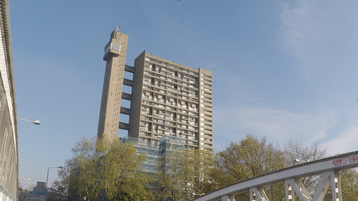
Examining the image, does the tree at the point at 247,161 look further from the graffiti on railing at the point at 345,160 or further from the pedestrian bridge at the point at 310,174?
the graffiti on railing at the point at 345,160

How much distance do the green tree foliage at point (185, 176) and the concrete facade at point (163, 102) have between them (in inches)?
1756

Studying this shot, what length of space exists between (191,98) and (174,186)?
74056 mm

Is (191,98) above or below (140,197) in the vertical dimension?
above

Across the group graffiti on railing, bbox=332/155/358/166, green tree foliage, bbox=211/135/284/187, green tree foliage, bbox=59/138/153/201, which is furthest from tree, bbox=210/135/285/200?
graffiti on railing, bbox=332/155/358/166

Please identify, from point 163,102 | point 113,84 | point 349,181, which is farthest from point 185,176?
point 163,102

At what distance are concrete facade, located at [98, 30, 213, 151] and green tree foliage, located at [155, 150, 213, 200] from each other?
44601 mm

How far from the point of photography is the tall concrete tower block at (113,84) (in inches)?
3933

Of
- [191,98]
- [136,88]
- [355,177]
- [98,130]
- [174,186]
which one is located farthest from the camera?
[191,98]

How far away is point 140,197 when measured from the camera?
54500mm

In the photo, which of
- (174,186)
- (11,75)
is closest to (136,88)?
(174,186)

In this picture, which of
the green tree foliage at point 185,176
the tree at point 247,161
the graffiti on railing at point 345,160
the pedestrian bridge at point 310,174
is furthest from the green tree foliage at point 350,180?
the graffiti on railing at point 345,160

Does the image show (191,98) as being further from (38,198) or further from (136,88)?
(38,198)

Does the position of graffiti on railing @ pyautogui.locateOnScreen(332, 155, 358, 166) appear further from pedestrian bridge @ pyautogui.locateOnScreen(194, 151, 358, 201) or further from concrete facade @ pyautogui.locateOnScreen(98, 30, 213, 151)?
concrete facade @ pyautogui.locateOnScreen(98, 30, 213, 151)

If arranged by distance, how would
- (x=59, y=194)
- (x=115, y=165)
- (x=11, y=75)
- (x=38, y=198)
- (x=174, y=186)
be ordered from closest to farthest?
(x=11, y=75)
(x=115, y=165)
(x=174, y=186)
(x=59, y=194)
(x=38, y=198)
